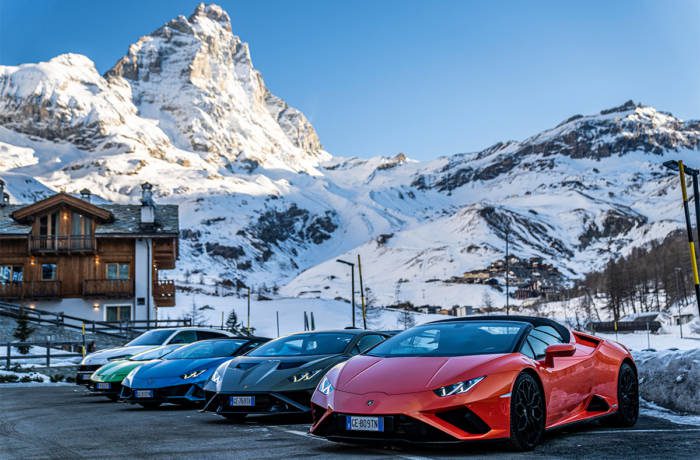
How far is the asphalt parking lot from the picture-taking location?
798 centimetres

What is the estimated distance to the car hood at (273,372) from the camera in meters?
11.4

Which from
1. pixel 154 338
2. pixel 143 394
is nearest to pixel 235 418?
pixel 143 394

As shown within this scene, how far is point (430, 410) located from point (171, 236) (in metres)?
44.5

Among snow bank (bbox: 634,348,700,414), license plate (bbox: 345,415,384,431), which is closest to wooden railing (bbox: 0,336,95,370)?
snow bank (bbox: 634,348,700,414)

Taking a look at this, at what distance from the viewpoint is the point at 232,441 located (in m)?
9.27

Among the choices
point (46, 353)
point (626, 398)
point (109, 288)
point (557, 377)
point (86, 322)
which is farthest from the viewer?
point (109, 288)

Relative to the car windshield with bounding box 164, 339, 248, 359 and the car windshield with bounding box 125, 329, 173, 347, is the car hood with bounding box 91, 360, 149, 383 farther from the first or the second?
the car windshield with bounding box 125, 329, 173, 347

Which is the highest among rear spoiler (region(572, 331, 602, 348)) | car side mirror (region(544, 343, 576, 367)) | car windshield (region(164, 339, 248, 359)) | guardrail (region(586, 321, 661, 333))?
guardrail (region(586, 321, 661, 333))

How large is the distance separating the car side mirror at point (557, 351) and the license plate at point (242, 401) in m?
4.23

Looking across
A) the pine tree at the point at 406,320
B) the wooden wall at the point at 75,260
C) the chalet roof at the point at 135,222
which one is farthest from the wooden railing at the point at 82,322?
the pine tree at the point at 406,320

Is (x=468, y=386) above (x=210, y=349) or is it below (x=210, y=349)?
below

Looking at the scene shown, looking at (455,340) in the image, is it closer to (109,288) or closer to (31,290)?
(109,288)

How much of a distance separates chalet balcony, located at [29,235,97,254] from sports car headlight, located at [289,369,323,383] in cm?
4085

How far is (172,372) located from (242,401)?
3.53 metres
